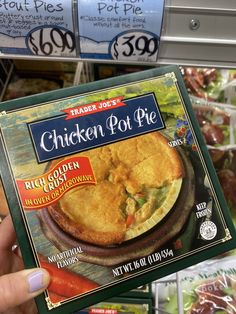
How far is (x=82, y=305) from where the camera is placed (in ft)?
2.58

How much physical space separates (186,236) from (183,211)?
0.06 metres

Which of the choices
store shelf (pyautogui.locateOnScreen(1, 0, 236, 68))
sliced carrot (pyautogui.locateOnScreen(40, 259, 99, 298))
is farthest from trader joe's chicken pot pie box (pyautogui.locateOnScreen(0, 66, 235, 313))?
store shelf (pyautogui.locateOnScreen(1, 0, 236, 68))

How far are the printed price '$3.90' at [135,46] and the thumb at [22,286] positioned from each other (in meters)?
0.54

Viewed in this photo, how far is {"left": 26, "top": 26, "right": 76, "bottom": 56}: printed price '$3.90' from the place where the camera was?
34.5 inches

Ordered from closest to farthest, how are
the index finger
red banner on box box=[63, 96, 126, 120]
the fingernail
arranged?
the fingernail, red banner on box box=[63, 96, 126, 120], the index finger

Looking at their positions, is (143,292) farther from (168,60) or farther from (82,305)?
(168,60)

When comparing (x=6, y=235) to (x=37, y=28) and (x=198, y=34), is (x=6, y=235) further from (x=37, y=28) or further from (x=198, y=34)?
(x=198, y=34)

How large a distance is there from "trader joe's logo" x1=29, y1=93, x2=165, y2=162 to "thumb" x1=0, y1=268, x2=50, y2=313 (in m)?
0.24

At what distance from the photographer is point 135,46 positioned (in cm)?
90

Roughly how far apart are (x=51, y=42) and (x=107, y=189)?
39 cm

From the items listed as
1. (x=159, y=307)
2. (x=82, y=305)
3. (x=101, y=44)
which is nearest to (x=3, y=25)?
(x=101, y=44)

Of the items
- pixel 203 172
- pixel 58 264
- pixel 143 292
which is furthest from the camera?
pixel 143 292

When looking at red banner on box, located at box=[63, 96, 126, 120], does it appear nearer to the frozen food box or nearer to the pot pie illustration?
the pot pie illustration

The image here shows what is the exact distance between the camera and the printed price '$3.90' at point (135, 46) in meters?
0.87
